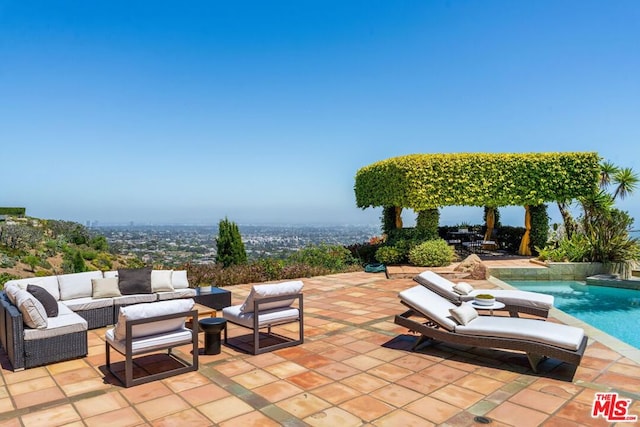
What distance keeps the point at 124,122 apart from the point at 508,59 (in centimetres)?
1630

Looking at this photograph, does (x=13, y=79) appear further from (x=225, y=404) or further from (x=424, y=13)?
(x=225, y=404)

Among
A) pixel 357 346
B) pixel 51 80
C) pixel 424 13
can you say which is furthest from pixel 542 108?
pixel 51 80

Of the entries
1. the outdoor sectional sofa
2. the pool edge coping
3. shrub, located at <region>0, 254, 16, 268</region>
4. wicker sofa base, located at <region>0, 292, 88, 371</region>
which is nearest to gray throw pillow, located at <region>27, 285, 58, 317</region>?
the outdoor sectional sofa

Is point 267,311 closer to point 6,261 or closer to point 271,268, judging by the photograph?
point 271,268

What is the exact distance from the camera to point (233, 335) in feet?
20.3

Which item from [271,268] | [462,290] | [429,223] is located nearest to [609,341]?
[462,290]

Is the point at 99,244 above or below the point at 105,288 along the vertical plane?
below

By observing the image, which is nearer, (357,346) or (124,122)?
(357,346)

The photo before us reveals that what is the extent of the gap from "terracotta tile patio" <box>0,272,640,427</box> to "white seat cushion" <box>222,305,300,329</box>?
0.39 meters

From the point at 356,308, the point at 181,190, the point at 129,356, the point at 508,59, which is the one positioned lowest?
the point at 356,308

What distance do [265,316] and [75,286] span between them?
3.58 m

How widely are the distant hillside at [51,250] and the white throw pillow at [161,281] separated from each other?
4638 millimetres

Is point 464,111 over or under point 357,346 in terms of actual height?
over

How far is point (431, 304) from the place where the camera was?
5.45 metres
